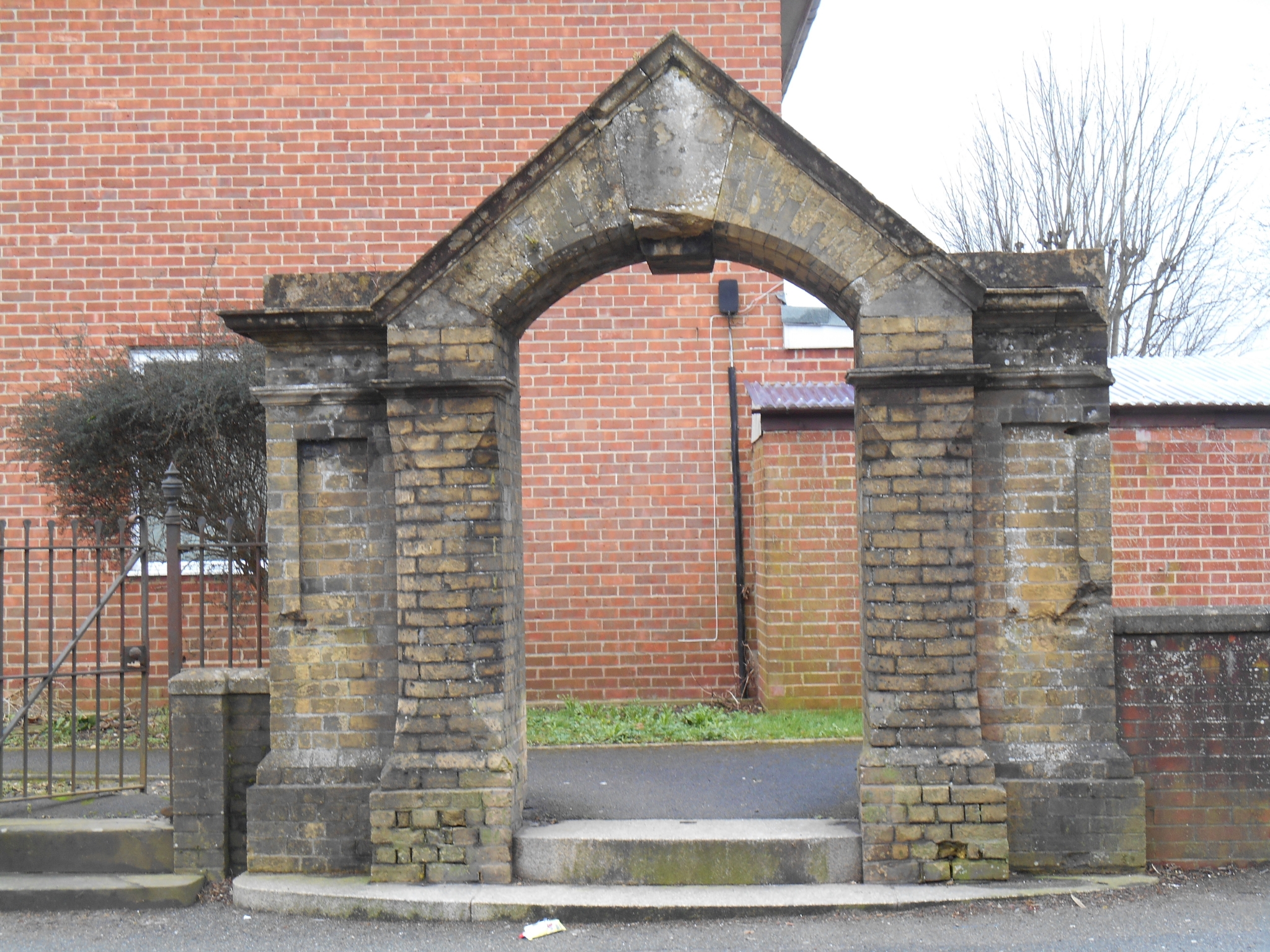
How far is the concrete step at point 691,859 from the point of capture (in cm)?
515

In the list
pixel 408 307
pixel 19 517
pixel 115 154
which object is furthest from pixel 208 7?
pixel 408 307

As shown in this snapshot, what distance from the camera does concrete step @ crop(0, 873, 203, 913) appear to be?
5297 millimetres

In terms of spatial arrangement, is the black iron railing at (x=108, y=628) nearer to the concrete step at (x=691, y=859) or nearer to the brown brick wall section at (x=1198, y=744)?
the concrete step at (x=691, y=859)

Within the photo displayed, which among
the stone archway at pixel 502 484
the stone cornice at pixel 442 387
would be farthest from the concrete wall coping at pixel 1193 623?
the stone cornice at pixel 442 387

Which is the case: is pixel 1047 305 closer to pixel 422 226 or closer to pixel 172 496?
pixel 172 496

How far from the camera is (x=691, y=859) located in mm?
5168

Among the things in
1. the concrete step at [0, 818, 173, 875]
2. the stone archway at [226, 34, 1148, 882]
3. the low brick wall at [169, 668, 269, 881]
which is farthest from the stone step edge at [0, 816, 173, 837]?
the stone archway at [226, 34, 1148, 882]

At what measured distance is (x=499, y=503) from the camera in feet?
17.4

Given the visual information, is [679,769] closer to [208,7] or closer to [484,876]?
[484,876]

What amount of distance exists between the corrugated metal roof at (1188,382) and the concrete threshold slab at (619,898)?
16.7 ft

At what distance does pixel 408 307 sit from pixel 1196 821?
16.0ft

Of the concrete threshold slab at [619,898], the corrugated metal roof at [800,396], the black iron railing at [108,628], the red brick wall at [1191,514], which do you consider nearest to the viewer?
the concrete threshold slab at [619,898]

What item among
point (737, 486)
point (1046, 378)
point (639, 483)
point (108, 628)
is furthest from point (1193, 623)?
point (108, 628)

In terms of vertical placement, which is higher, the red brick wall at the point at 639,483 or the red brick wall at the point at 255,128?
the red brick wall at the point at 255,128
